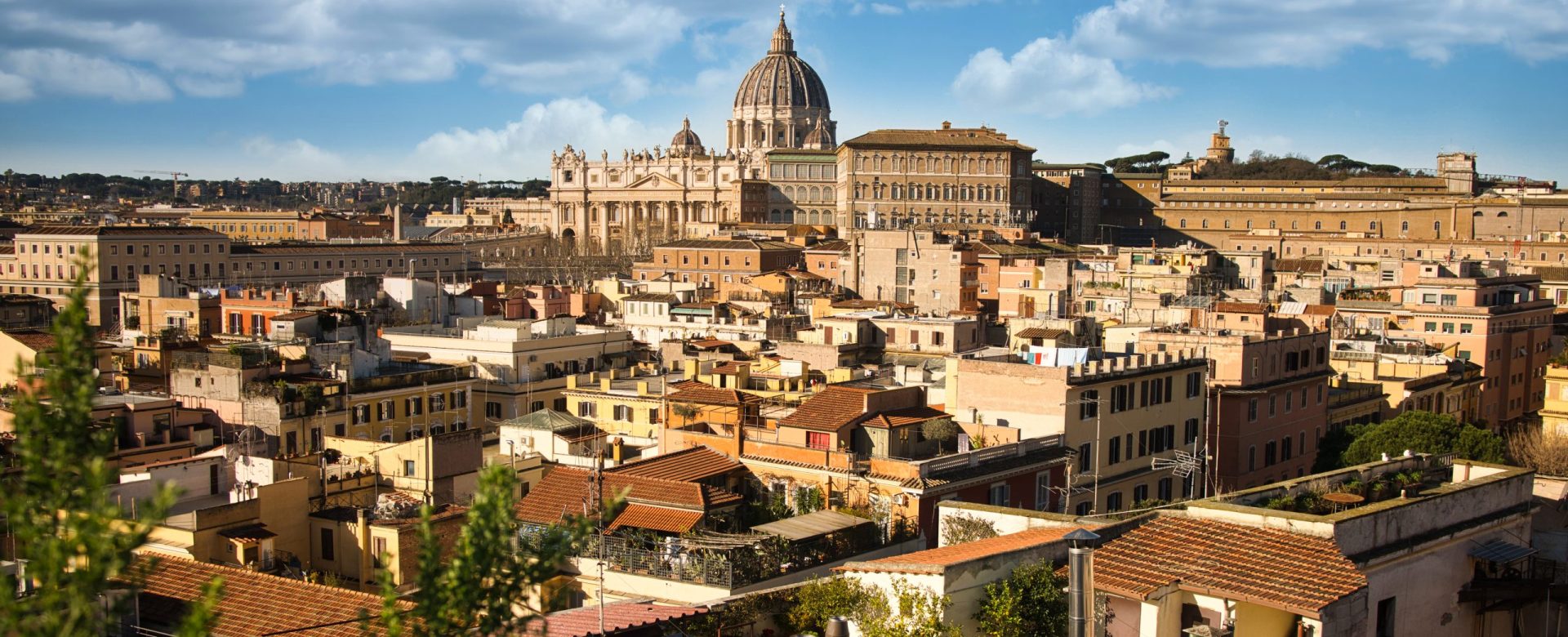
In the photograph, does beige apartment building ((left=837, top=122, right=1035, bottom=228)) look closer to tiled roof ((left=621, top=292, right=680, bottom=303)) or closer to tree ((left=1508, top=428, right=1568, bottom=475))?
tiled roof ((left=621, top=292, right=680, bottom=303))

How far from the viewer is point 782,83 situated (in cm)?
11231

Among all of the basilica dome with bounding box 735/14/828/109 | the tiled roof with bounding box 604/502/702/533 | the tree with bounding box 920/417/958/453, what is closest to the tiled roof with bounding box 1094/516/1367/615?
the tiled roof with bounding box 604/502/702/533

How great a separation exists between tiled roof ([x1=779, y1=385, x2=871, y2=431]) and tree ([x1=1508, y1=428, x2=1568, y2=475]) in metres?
10.2

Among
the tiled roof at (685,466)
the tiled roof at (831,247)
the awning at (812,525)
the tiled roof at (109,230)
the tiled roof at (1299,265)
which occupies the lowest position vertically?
the awning at (812,525)

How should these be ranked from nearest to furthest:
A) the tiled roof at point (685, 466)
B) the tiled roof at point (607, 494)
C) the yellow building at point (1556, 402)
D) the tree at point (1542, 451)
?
the tiled roof at point (607, 494) → the tiled roof at point (685, 466) → the tree at point (1542, 451) → the yellow building at point (1556, 402)

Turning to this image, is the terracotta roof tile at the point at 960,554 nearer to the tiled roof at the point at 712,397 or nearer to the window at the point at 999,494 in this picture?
the window at the point at 999,494

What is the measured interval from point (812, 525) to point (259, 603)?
442 cm

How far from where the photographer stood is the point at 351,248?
5897 cm

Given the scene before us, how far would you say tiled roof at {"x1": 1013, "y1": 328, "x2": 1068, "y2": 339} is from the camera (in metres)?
26.0

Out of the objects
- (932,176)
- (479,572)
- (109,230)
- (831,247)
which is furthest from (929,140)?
(479,572)

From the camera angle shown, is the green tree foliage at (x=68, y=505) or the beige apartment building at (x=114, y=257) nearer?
the green tree foliage at (x=68, y=505)

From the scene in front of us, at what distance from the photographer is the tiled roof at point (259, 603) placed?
9.27 metres

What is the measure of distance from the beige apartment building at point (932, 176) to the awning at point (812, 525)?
2295 inches

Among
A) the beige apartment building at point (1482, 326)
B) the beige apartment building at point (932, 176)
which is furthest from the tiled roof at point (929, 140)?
the beige apartment building at point (1482, 326)
